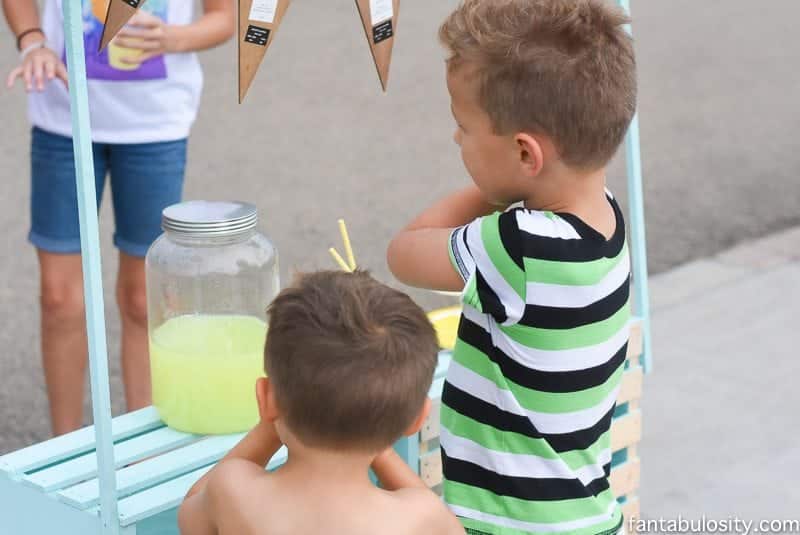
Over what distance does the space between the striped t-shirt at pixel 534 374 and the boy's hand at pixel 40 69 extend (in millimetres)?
1254

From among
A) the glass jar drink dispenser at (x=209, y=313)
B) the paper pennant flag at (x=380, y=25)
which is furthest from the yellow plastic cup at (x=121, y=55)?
the paper pennant flag at (x=380, y=25)

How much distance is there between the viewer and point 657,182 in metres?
5.94

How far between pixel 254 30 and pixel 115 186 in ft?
3.85

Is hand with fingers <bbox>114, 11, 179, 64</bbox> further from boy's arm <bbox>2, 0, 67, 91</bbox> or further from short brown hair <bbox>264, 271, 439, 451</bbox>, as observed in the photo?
short brown hair <bbox>264, 271, 439, 451</bbox>

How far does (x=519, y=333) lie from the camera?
1.87 metres

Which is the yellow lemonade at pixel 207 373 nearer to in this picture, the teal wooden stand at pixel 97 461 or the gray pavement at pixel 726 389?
the teal wooden stand at pixel 97 461

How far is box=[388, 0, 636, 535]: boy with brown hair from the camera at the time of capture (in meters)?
1.82

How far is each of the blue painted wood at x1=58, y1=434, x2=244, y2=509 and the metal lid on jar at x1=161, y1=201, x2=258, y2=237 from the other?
0.35 m

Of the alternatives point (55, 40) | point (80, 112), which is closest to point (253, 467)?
point (80, 112)

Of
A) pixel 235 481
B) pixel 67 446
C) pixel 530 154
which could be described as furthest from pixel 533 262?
pixel 67 446

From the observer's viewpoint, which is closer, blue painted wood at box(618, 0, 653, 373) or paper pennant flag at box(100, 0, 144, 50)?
paper pennant flag at box(100, 0, 144, 50)

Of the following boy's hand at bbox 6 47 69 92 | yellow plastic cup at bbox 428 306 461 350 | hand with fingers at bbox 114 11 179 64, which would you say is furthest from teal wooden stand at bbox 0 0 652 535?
hand with fingers at bbox 114 11 179 64

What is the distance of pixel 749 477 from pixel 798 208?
236cm

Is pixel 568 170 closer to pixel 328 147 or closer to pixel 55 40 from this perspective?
pixel 55 40
